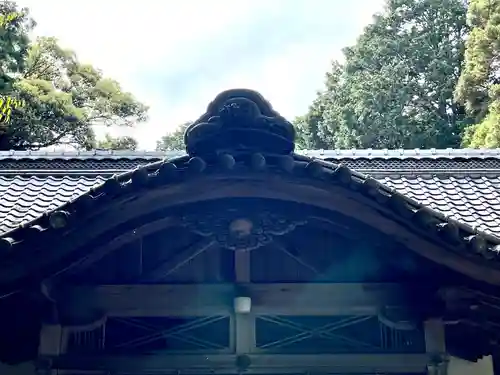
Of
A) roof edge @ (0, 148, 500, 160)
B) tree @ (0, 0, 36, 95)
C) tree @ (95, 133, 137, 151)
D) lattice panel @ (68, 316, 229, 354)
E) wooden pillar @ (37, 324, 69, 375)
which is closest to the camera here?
wooden pillar @ (37, 324, 69, 375)

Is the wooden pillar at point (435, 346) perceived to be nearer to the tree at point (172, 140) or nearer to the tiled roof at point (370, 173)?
the tiled roof at point (370, 173)

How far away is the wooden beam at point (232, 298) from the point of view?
164 inches

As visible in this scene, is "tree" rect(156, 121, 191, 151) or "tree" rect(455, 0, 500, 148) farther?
"tree" rect(156, 121, 191, 151)

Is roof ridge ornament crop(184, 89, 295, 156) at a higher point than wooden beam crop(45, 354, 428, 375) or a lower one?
higher

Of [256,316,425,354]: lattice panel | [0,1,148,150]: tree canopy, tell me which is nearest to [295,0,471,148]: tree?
[0,1,148,150]: tree canopy

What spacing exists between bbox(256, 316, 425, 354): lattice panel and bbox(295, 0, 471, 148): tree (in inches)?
775

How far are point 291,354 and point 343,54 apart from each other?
24.8 meters

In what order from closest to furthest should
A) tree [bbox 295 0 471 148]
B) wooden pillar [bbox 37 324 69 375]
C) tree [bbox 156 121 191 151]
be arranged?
wooden pillar [bbox 37 324 69 375] < tree [bbox 295 0 471 148] < tree [bbox 156 121 191 151]

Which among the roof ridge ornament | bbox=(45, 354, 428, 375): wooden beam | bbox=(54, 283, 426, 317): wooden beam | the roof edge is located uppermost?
A: the roof edge

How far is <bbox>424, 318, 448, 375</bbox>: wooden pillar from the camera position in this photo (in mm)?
4191

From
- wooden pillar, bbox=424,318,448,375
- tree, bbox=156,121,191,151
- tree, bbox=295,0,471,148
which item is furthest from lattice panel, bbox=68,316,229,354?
tree, bbox=156,121,191,151

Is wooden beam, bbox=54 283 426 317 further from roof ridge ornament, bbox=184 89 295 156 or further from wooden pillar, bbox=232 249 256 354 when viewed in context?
roof ridge ornament, bbox=184 89 295 156

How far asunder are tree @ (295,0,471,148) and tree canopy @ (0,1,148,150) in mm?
8965

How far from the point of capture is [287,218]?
410 cm
